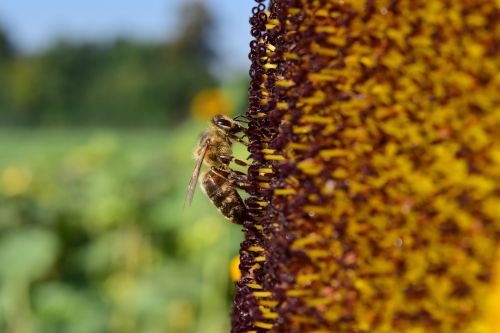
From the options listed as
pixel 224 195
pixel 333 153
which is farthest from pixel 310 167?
pixel 224 195

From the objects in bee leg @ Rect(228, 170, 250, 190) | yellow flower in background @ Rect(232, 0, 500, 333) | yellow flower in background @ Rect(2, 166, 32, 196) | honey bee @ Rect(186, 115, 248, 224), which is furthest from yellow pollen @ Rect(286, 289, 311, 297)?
yellow flower in background @ Rect(2, 166, 32, 196)


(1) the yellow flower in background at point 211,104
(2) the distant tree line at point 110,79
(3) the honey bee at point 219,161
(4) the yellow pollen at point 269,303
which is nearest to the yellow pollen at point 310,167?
(4) the yellow pollen at point 269,303

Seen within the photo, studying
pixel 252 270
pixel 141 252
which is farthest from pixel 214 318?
pixel 252 270

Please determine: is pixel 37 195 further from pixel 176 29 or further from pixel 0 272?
pixel 176 29

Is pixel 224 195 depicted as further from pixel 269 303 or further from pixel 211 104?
pixel 211 104

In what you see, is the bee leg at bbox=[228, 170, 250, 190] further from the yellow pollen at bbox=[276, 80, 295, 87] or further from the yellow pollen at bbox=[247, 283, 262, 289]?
the yellow pollen at bbox=[276, 80, 295, 87]

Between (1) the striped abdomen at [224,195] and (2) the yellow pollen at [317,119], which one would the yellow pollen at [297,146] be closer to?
(2) the yellow pollen at [317,119]
